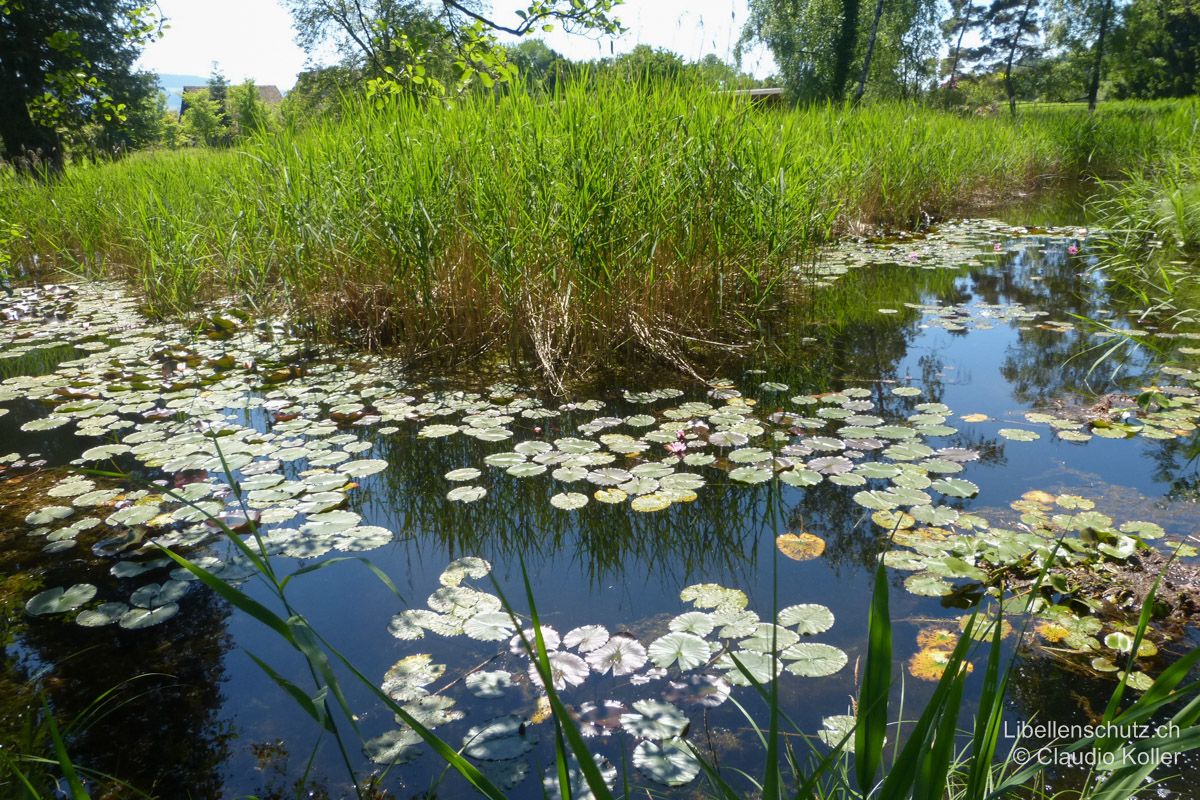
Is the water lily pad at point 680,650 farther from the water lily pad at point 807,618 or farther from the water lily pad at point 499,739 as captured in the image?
the water lily pad at point 499,739

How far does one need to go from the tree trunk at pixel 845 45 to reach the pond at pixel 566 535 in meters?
20.7

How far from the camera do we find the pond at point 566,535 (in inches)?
59.4

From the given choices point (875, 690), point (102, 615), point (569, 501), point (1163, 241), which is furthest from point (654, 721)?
point (1163, 241)

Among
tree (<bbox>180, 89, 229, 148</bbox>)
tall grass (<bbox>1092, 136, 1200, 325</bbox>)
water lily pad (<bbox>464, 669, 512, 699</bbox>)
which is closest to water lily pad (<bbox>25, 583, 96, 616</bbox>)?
water lily pad (<bbox>464, 669, 512, 699</bbox>)

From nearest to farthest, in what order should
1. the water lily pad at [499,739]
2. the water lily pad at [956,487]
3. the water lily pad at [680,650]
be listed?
the water lily pad at [499,739] < the water lily pad at [680,650] < the water lily pad at [956,487]

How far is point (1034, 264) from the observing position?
601cm

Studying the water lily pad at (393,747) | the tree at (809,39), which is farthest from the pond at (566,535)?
the tree at (809,39)

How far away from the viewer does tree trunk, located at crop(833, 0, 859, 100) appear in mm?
21109

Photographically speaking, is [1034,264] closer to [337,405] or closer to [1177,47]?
[337,405]

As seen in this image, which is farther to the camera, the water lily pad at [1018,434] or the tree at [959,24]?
the tree at [959,24]

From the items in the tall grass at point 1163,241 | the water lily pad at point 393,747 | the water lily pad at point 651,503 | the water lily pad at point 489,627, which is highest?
the tall grass at point 1163,241

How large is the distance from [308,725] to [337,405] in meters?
1.97

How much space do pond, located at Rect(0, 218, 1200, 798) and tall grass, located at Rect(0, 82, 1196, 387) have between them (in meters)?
0.34

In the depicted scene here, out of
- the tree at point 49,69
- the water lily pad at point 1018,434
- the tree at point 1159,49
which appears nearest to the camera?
the water lily pad at point 1018,434
